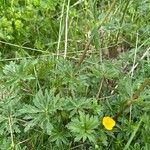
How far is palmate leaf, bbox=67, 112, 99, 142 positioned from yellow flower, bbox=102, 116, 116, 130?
0.08 metres

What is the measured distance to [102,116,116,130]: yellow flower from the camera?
2.02 m

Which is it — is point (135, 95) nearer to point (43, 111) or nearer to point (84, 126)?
point (84, 126)

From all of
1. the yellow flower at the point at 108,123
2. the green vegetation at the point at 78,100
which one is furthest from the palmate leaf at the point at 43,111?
the yellow flower at the point at 108,123

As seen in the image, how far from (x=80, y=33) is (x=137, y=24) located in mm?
378

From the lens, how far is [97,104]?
6.80 feet

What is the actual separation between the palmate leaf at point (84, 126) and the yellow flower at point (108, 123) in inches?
3.2

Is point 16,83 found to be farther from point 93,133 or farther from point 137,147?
point 137,147

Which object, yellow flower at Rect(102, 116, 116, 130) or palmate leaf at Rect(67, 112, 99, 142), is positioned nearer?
palmate leaf at Rect(67, 112, 99, 142)

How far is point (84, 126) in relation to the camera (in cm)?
193

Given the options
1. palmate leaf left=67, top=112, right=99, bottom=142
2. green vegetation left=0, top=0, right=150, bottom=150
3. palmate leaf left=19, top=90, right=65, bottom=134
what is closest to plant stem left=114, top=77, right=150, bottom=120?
green vegetation left=0, top=0, right=150, bottom=150

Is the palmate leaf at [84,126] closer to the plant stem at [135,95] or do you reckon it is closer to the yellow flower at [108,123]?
the yellow flower at [108,123]

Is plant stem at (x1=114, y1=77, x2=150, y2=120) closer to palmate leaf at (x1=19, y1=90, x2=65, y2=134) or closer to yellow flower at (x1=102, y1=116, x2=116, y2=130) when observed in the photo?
yellow flower at (x1=102, y1=116, x2=116, y2=130)

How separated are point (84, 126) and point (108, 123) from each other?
0.15 meters

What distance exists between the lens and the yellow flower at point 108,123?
2.02 metres
